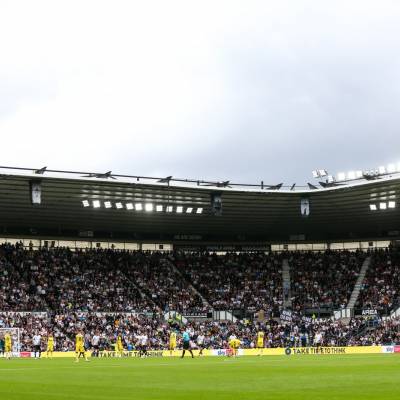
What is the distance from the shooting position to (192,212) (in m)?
67.1

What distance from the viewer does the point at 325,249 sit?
255 ft

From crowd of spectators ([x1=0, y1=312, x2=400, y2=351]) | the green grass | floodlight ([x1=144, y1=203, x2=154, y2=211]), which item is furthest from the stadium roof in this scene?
the green grass

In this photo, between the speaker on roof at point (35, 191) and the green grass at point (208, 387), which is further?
the speaker on roof at point (35, 191)

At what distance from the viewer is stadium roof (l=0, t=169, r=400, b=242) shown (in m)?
57.9

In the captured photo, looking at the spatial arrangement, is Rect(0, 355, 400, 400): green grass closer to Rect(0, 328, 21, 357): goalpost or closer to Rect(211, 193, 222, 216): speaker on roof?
Rect(0, 328, 21, 357): goalpost

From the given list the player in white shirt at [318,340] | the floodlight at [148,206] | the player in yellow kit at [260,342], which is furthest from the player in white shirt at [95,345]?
the player in white shirt at [318,340]

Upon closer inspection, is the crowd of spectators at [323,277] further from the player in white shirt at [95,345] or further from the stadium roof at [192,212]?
the player in white shirt at [95,345]

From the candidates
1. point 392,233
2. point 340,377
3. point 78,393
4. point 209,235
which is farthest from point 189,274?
point 78,393

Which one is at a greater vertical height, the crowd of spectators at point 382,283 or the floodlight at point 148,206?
the floodlight at point 148,206

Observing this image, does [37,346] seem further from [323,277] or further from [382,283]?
[382,283]

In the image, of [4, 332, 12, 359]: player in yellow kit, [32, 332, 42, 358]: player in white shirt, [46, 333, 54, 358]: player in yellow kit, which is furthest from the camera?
[32, 332, 42, 358]: player in white shirt

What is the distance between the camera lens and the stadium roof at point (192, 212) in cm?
5794

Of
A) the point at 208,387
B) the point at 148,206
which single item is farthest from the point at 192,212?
the point at 208,387

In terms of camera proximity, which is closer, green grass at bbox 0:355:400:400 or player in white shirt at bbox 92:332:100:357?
green grass at bbox 0:355:400:400
